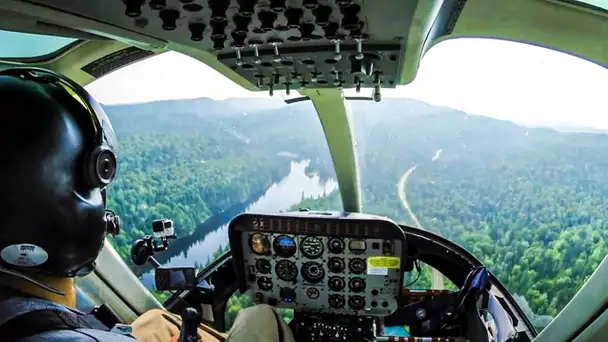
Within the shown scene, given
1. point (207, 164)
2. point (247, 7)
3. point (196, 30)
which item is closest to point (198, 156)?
point (207, 164)

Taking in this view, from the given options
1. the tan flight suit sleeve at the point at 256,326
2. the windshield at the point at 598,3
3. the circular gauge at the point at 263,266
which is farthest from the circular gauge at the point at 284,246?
the windshield at the point at 598,3

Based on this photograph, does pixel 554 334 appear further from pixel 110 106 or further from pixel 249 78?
pixel 110 106

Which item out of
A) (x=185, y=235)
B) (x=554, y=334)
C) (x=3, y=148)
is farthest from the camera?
(x=185, y=235)

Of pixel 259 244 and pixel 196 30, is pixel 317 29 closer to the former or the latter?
pixel 196 30

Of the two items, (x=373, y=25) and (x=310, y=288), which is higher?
(x=373, y=25)

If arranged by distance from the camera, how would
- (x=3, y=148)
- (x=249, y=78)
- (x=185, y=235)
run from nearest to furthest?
1. (x=3, y=148)
2. (x=249, y=78)
3. (x=185, y=235)

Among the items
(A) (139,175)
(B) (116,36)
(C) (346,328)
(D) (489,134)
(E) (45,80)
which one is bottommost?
(C) (346,328)

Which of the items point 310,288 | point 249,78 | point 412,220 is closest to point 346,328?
point 310,288
